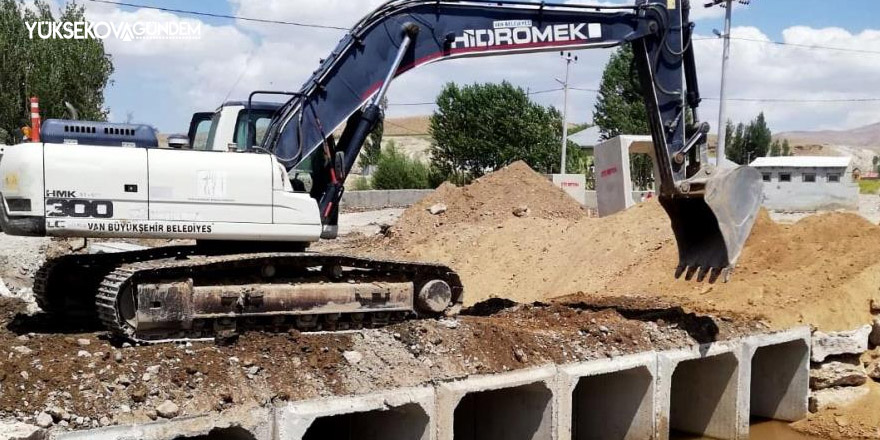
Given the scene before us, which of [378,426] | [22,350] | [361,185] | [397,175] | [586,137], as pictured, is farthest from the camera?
[586,137]

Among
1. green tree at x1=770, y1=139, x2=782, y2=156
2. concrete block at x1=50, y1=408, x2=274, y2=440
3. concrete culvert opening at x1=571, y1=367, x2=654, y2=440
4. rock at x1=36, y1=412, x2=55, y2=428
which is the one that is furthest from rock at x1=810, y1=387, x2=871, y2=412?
green tree at x1=770, y1=139, x2=782, y2=156

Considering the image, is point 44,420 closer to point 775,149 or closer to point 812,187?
point 812,187

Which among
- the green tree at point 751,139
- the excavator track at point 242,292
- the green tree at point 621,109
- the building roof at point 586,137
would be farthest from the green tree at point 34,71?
the green tree at point 751,139

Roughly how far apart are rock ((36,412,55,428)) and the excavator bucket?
659 centimetres

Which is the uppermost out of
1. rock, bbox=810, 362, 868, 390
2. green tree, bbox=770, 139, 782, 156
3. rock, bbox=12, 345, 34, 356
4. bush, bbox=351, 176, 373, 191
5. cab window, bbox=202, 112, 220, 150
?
green tree, bbox=770, 139, 782, 156

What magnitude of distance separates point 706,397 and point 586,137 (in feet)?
177

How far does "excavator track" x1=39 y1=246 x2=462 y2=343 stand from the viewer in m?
7.46

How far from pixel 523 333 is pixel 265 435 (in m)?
3.16

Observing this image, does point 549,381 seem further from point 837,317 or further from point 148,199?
point 837,317

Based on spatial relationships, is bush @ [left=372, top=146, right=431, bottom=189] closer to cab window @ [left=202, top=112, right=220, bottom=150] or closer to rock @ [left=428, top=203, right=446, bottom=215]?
rock @ [left=428, top=203, right=446, bottom=215]

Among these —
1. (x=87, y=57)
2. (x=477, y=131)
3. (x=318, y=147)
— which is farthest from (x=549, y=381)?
(x=477, y=131)

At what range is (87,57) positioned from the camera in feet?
98.9

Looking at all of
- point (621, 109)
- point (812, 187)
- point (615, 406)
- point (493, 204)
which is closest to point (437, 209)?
point (493, 204)

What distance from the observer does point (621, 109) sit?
5206 centimetres
